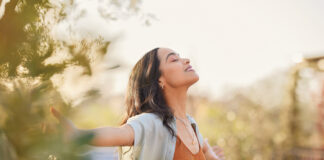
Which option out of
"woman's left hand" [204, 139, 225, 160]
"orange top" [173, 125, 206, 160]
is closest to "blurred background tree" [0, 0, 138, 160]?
"orange top" [173, 125, 206, 160]

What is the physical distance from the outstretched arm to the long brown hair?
18.4 inches

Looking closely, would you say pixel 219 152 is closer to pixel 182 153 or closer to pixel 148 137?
pixel 182 153

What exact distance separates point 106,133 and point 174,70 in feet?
2.75

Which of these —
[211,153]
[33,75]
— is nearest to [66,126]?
[33,75]

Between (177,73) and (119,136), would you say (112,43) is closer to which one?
(119,136)

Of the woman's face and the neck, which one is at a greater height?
the woman's face

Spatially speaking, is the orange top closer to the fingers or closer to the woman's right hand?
the fingers

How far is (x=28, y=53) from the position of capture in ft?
1.49

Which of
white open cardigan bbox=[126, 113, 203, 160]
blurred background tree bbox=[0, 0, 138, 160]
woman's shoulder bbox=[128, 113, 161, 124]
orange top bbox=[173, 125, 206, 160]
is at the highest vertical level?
blurred background tree bbox=[0, 0, 138, 160]

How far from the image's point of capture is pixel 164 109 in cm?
177

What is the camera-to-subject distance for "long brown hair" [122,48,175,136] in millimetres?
1830

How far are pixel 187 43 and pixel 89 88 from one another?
8.14m

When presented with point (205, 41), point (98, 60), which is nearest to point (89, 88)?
point (98, 60)

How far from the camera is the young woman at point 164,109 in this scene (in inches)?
61.1
